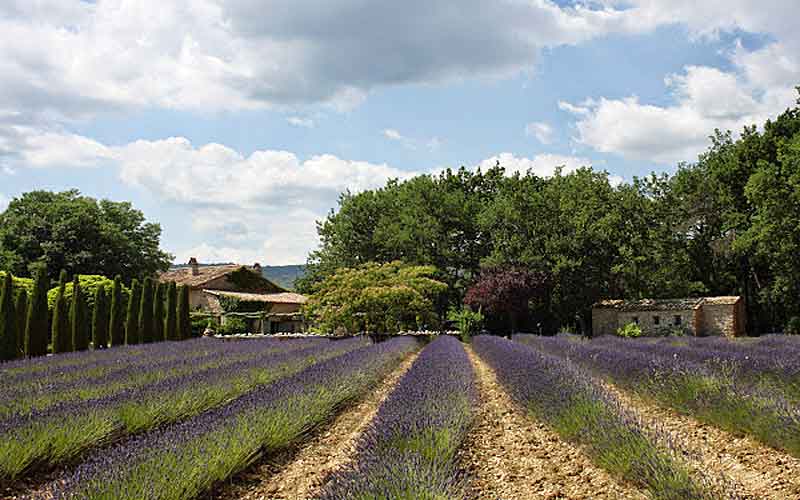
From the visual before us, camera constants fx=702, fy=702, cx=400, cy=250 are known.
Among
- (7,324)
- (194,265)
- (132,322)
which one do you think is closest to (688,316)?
(132,322)

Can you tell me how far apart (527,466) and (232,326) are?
30261 mm

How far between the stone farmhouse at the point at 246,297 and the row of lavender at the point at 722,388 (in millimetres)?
25508

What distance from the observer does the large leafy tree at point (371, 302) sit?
24.5 metres

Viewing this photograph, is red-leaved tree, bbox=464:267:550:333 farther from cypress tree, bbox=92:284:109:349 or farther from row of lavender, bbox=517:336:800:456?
row of lavender, bbox=517:336:800:456

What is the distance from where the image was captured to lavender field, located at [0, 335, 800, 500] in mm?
4242

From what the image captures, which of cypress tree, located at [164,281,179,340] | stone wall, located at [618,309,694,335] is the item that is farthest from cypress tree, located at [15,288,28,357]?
stone wall, located at [618,309,694,335]

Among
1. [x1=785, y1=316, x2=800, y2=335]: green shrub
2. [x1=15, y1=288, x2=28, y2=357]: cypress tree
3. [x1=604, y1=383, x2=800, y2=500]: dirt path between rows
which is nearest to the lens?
[x1=604, y1=383, x2=800, y2=500]: dirt path between rows

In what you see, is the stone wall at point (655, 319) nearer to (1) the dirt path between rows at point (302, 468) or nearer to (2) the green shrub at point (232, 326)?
(2) the green shrub at point (232, 326)

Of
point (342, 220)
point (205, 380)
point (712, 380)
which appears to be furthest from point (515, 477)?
point (342, 220)

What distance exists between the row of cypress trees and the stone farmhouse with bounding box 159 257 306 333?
939cm

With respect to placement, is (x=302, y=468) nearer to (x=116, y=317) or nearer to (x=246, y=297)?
(x=116, y=317)

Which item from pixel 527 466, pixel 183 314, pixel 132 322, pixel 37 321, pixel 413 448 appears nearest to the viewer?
pixel 413 448

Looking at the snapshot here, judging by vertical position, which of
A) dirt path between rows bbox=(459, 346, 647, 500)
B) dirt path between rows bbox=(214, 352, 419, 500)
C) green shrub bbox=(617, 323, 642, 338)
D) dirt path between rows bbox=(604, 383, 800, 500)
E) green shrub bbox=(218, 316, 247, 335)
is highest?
green shrub bbox=(218, 316, 247, 335)

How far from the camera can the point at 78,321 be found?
2028 cm
